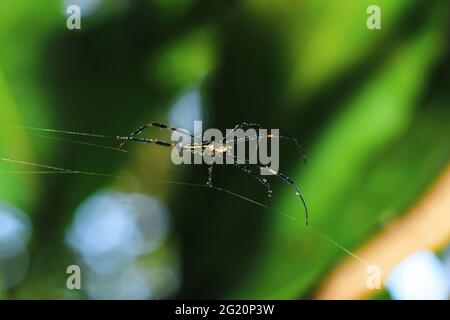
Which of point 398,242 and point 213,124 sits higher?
point 213,124

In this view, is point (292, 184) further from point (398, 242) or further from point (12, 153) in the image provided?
point (12, 153)

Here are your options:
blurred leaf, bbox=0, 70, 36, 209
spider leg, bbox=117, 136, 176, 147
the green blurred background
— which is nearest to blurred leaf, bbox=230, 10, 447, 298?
the green blurred background

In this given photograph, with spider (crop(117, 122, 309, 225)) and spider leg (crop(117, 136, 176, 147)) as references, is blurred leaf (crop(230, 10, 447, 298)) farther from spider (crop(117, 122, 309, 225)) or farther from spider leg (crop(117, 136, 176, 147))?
spider leg (crop(117, 136, 176, 147))

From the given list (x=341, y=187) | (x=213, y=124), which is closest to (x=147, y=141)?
(x=213, y=124)

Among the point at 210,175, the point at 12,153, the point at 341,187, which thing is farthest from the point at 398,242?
the point at 12,153

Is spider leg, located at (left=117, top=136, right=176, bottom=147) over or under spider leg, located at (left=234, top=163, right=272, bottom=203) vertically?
over

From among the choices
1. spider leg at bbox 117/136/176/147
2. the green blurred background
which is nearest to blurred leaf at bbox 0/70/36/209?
the green blurred background

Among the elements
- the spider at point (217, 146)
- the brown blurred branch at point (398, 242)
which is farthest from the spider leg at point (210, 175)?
the brown blurred branch at point (398, 242)

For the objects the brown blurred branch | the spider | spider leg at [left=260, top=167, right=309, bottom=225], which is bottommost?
the brown blurred branch
